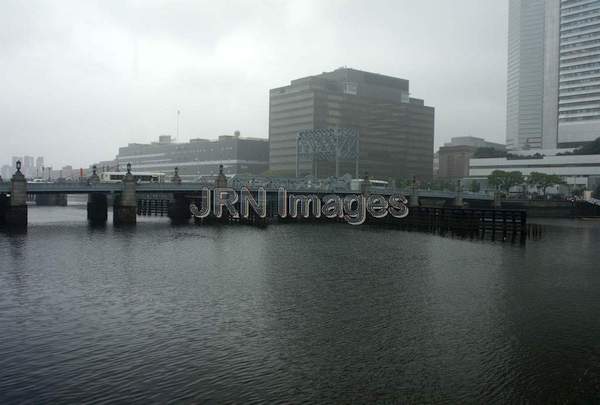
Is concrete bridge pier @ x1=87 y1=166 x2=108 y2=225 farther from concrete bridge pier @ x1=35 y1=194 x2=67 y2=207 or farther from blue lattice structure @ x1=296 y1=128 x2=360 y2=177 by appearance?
concrete bridge pier @ x1=35 y1=194 x2=67 y2=207

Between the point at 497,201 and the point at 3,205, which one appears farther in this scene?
the point at 497,201

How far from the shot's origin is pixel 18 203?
3263 inches

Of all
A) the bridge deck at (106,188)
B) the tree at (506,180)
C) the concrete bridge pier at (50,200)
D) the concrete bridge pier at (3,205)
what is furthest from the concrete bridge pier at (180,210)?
the tree at (506,180)

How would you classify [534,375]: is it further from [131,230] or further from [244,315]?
[131,230]

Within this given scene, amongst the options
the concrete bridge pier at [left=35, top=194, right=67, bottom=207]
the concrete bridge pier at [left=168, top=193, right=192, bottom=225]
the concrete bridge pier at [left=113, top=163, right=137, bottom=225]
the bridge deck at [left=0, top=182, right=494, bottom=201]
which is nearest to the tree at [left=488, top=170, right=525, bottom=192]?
the bridge deck at [left=0, top=182, right=494, bottom=201]

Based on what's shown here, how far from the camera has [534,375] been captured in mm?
20594

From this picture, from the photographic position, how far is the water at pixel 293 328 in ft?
62.7

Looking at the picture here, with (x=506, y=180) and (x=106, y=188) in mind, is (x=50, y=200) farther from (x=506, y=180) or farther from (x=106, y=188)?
(x=506, y=180)

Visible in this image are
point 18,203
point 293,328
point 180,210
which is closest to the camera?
point 293,328

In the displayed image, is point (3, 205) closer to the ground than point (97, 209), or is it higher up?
higher up

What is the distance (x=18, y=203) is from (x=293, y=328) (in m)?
71.5

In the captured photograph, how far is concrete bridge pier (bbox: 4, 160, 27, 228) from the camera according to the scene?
8175cm

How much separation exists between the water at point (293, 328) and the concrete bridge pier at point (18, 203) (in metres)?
33.6

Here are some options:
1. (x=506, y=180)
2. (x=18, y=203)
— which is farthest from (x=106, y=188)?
(x=506, y=180)
